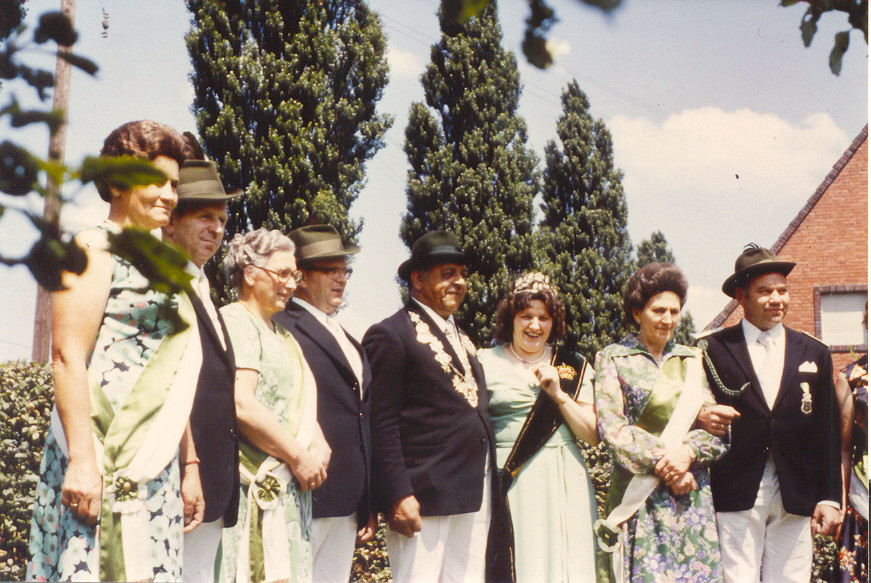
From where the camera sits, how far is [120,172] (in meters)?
1.06

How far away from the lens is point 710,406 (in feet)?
12.2

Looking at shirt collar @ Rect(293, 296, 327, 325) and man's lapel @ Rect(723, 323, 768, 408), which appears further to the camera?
man's lapel @ Rect(723, 323, 768, 408)

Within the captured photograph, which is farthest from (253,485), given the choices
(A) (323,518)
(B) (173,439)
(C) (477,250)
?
(C) (477,250)

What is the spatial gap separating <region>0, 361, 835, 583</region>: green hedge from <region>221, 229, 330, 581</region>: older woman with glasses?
2.20 metres

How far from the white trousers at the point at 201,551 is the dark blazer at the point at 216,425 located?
0.05 meters

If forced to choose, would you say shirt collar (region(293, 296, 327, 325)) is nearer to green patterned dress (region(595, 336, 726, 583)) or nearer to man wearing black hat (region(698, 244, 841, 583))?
green patterned dress (region(595, 336, 726, 583))

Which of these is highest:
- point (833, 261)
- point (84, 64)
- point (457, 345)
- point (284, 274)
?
point (833, 261)

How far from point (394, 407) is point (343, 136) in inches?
205

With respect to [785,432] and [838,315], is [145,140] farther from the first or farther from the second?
[838,315]

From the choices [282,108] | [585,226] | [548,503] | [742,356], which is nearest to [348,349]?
[548,503]

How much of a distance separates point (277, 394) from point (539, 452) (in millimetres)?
1168

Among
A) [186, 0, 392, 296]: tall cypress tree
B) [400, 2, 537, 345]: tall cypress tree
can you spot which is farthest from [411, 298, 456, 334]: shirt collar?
[400, 2, 537, 345]: tall cypress tree

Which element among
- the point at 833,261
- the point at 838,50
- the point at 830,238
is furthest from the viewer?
the point at 830,238

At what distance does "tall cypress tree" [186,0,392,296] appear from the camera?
8.01m
